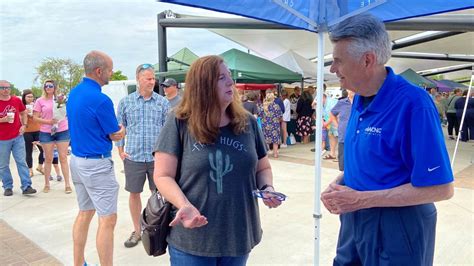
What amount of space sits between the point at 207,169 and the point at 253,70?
848cm

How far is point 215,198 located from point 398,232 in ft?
2.67

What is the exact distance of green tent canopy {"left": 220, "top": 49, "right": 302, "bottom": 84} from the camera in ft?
31.6

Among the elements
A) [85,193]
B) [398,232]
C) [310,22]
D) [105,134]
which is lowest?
[85,193]

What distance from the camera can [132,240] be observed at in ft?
12.3

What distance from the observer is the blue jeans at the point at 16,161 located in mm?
5582

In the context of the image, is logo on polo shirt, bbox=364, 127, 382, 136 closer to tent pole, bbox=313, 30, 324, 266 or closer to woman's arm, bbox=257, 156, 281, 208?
woman's arm, bbox=257, 156, 281, 208

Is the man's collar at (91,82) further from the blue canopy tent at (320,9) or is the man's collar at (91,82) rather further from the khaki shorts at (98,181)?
the blue canopy tent at (320,9)

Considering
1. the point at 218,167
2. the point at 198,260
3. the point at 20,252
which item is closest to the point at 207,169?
the point at 218,167

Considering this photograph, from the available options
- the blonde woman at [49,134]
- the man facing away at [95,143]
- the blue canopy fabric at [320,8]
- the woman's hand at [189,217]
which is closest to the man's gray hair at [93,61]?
the man facing away at [95,143]

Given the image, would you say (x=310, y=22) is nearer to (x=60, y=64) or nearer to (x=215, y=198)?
(x=215, y=198)

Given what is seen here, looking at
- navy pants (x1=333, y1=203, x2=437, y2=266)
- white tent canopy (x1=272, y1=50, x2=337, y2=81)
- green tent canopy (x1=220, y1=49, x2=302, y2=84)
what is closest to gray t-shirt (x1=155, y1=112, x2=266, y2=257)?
navy pants (x1=333, y1=203, x2=437, y2=266)

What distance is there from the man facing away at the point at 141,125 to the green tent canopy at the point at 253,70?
18.8 ft

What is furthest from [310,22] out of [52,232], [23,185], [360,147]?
[23,185]

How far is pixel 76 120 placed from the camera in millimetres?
2840
